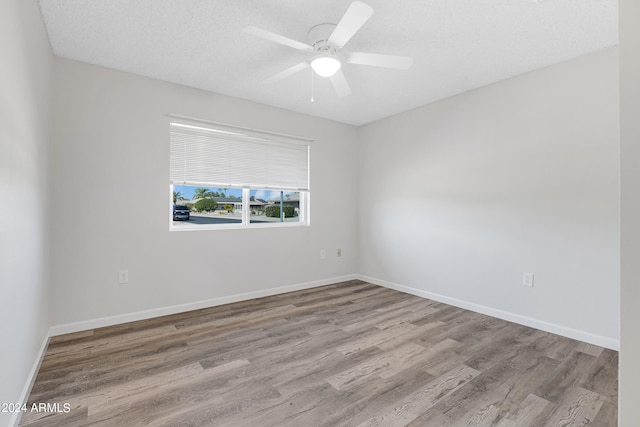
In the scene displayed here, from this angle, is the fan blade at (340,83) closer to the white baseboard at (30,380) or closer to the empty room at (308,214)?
the empty room at (308,214)

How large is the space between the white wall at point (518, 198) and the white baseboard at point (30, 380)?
369 cm

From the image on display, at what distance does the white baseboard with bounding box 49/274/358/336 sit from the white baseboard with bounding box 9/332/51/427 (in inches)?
7.5

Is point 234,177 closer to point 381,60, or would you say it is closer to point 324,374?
point 381,60

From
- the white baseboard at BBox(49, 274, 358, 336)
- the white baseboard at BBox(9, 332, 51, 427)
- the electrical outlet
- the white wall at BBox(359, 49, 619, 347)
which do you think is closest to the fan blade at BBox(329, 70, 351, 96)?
the white wall at BBox(359, 49, 619, 347)

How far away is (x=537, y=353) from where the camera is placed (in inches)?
92.4

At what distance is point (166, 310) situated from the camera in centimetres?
312

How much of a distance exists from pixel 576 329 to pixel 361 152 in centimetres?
331

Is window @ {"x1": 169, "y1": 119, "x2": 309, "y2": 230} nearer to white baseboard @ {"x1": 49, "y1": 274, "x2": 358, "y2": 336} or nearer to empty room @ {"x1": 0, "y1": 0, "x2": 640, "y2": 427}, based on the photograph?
empty room @ {"x1": 0, "y1": 0, "x2": 640, "y2": 427}

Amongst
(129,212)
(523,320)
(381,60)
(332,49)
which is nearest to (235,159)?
(129,212)

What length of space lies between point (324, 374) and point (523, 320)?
2.14 meters

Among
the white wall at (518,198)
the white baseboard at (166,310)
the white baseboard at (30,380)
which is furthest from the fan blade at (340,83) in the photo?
the white baseboard at (30,380)

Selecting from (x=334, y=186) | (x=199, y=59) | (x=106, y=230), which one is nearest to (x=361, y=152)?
(x=334, y=186)

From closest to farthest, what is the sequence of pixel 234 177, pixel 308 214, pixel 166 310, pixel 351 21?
pixel 351 21 → pixel 166 310 → pixel 234 177 → pixel 308 214

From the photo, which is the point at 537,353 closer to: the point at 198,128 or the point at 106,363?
the point at 106,363
